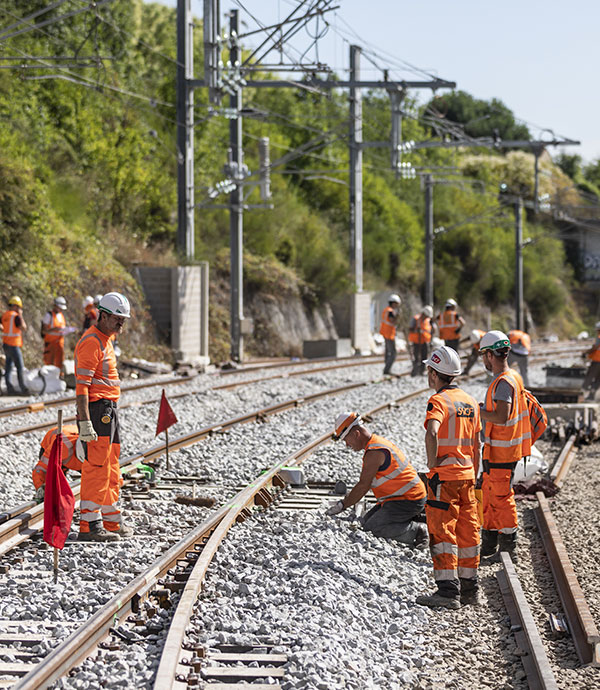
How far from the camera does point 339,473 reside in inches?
462

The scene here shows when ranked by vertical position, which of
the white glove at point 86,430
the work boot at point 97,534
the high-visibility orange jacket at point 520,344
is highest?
the white glove at point 86,430

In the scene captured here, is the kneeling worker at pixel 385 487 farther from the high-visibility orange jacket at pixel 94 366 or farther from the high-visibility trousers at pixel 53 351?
the high-visibility trousers at pixel 53 351

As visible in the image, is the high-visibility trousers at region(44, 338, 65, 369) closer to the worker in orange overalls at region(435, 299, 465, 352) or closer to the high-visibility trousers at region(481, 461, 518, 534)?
the worker in orange overalls at region(435, 299, 465, 352)

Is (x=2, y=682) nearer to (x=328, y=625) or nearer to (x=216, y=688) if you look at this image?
(x=216, y=688)

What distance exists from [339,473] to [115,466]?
12.0ft

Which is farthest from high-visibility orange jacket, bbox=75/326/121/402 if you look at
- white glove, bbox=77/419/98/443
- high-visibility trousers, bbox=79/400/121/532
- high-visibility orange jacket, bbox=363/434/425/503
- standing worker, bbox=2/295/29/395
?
standing worker, bbox=2/295/29/395

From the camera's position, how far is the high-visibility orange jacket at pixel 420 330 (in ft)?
77.3

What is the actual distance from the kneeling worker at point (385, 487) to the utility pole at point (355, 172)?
25162mm

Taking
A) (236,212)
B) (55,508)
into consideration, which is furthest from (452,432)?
(236,212)

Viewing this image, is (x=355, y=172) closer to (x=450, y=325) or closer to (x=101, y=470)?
(x=450, y=325)

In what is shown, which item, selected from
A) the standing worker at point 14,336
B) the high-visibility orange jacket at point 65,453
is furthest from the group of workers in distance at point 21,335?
the high-visibility orange jacket at point 65,453

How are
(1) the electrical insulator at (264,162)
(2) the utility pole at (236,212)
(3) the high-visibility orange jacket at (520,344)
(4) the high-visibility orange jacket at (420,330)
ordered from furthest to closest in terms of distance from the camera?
(1) the electrical insulator at (264,162) → (2) the utility pole at (236,212) → (4) the high-visibility orange jacket at (420,330) → (3) the high-visibility orange jacket at (520,344)

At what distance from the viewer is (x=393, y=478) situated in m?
8.38

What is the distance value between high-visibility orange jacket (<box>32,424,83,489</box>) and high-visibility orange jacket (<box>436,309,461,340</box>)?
1408cm
